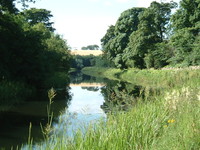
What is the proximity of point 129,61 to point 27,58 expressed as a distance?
28.2 metres

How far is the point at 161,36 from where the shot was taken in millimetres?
43281

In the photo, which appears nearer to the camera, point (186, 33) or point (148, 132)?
point (148, 132)

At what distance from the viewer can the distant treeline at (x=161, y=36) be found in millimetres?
32531

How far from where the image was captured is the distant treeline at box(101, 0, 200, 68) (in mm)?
32531

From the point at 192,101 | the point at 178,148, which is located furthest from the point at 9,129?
the point at 178,148

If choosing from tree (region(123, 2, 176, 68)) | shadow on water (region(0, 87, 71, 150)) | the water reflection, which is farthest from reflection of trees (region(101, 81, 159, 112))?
tree (region(123, 2, 176, 68))

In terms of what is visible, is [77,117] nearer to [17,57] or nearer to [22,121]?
[22,121]

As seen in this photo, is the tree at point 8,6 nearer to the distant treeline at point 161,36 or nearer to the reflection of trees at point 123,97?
the reflection of trees at point 123,97

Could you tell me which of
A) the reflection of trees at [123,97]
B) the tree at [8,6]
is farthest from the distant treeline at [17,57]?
the reflection of trees at [123,97]

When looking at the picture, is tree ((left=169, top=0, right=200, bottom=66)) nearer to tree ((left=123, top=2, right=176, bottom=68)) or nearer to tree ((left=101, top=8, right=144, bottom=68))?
tree ((left=123, top=2, right=176, bottom=68))

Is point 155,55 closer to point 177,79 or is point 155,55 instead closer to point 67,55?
point 67,55

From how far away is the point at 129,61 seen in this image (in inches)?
1827

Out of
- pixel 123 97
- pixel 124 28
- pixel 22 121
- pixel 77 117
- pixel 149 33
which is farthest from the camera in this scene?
pixel 124 28

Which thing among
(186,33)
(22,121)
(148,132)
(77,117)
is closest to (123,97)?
(77,117)
